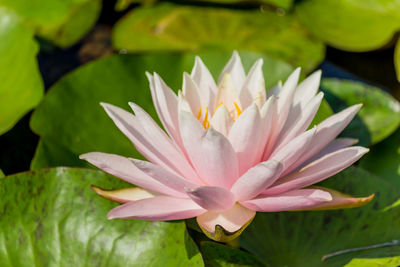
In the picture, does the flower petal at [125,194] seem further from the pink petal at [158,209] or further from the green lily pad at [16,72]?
the green lily pad at [16,72]

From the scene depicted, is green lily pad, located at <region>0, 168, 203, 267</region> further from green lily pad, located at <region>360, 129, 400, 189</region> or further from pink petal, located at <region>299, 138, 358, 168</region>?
green lily pad, located at <region>360, 129, 400, 189</region>

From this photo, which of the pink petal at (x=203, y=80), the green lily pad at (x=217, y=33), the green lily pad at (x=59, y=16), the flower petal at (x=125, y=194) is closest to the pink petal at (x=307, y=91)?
the pink petal at (x=203, y=80)

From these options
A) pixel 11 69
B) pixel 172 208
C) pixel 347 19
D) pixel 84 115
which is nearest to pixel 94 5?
pixel 11 69

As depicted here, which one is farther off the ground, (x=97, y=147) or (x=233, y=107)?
(x=233, y=107)

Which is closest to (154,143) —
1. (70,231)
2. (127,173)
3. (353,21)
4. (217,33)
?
(127,173)

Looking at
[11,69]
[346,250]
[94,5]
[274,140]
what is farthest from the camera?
[94,5]

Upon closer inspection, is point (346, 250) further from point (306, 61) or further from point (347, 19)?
point (347, 19)
